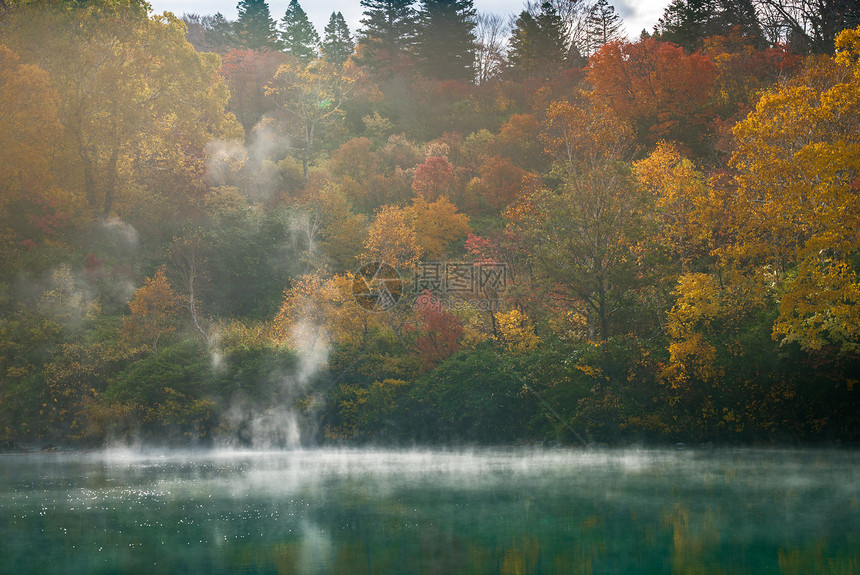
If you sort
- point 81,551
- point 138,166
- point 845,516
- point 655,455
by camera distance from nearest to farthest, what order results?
point 81,551, point 845,516, point 655,455, point 138,166

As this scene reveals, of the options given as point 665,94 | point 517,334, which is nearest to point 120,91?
point 517,334

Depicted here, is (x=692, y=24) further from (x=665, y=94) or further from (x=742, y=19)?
(x=665, y=94)

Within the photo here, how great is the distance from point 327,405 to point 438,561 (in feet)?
74.4

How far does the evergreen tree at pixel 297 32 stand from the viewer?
84688 millimetres

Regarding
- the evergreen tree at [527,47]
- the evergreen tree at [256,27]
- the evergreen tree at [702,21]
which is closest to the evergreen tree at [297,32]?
the evergreen tree at [256,27]

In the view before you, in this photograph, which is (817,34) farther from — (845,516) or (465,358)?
(845,516)

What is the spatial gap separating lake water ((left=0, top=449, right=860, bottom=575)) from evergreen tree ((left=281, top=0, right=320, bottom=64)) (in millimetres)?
65179

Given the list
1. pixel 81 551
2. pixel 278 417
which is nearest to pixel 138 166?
pixel 278 417

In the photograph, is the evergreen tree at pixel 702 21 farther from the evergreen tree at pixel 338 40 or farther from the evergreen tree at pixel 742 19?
the evergreen tree at pixel 338 40

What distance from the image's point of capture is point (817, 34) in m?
50.4

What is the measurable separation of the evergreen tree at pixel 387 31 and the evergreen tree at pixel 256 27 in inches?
471

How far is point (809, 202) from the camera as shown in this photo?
2912 cm

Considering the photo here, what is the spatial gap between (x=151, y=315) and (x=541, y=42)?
1926 inches

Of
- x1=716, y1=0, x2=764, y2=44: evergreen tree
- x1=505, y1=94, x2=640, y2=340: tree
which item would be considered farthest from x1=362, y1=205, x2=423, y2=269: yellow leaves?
x1=716, y1=0, x2=764, y2=44: evergreen tree
